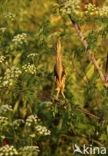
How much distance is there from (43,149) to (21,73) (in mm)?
1862

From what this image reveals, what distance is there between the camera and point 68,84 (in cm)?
631

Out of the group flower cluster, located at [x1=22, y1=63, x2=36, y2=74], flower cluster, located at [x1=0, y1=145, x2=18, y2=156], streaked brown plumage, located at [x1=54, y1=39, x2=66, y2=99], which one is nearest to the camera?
streaked brown plumage, located at [x1=54, y1=39, x2=66, y2=99]

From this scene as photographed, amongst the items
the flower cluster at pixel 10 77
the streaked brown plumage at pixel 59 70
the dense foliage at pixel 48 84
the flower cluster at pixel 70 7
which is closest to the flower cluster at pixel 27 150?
the dense foliage at pixel 48 84

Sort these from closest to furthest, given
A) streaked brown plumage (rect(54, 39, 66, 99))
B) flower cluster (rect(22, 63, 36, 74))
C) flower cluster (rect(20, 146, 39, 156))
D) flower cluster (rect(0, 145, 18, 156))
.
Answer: streaked brown plumage (rect(54, 39, 66, 99))
flower cluster (rect(0, 145, 18, 156))
flower cluster (rect(20, 146, 39, 156))
flower cluster (rect(22, 63, 36, 74))

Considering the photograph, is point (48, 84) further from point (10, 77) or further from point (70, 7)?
point (70, 7)

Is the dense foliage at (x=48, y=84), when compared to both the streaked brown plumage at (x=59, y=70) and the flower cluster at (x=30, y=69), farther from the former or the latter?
the streaked brown plumage at (x=59, y=70)

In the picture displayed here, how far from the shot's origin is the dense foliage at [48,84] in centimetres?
452

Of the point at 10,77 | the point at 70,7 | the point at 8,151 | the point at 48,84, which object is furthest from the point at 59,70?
the point at 48,84

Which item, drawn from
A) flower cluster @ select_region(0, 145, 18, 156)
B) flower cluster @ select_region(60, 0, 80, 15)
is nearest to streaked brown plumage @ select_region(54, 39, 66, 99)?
flower cluster @ select_region(60, 0, 80, 15)

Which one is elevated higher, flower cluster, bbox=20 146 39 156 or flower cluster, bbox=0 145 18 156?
flower cluster, bbox=0 145 18 156

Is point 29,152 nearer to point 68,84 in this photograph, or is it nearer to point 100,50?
point 68,84

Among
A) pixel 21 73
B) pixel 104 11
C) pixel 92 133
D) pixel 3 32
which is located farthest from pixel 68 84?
pixel 104 11

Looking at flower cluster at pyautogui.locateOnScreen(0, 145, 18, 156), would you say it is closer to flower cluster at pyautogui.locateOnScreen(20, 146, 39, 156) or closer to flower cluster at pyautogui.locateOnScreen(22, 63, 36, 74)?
flower cluster at pyautogui.locateOnScreen(20, 146, 39, 156)

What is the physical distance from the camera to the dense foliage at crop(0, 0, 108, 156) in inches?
178
